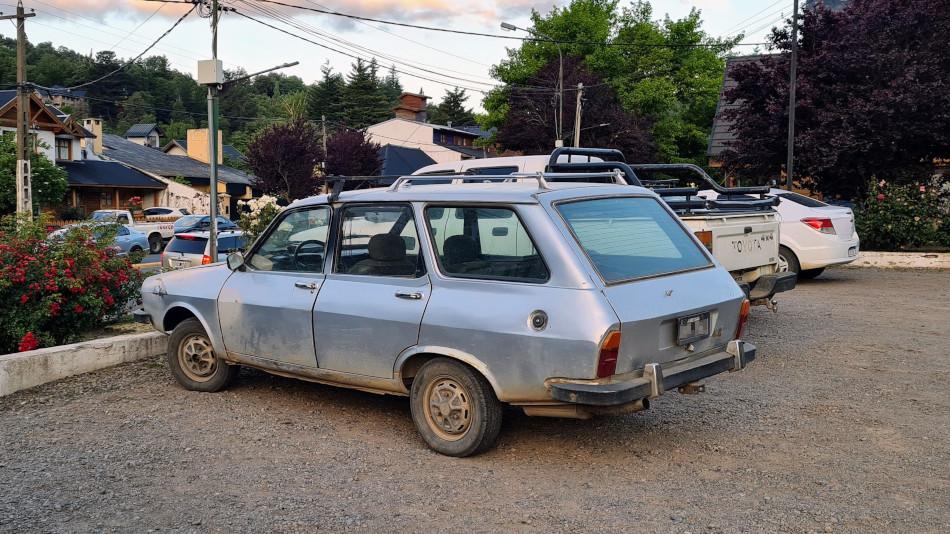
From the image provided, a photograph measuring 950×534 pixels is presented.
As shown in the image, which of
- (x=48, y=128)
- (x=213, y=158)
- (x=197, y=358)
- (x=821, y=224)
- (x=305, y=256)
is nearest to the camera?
(x=305, y=256)

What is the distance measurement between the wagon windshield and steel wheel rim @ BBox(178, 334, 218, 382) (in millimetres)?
3265

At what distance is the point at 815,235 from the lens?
13477 mm

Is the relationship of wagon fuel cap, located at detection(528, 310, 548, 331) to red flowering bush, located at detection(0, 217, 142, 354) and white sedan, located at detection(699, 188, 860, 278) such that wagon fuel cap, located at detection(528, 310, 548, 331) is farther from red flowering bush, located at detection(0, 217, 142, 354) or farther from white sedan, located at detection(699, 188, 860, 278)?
white sedan, located at detection(699, 188, 860, 278)

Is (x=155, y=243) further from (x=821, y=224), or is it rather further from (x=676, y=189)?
(x=676, y=189)

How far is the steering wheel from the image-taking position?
613cm

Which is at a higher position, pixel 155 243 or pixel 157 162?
pixel 157 162

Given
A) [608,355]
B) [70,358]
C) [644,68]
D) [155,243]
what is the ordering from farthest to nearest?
[644,68]
[155,243]
[70,358]
[608,355]

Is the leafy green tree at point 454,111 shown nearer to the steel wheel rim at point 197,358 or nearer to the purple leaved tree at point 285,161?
the purple leaved tree at point 285,161

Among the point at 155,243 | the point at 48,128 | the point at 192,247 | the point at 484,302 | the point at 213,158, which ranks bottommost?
the point at 155,243

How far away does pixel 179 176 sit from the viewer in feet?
207

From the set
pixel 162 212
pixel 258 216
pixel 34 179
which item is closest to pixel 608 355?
pixel 258 216

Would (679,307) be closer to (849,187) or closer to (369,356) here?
(369,356)

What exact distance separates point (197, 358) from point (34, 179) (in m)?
39.7

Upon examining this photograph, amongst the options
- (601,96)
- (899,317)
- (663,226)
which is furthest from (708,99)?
(663,226)
